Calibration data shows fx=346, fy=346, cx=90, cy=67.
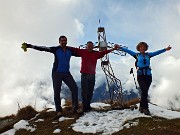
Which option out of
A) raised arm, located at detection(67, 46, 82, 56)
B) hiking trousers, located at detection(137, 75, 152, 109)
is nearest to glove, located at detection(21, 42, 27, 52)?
raised arm, located at detection(67, 46, 82, 56)

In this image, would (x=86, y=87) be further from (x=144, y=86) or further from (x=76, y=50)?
(x=144, y=86)

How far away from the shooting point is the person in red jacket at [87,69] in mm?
15539

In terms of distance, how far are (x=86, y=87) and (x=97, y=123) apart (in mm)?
2457

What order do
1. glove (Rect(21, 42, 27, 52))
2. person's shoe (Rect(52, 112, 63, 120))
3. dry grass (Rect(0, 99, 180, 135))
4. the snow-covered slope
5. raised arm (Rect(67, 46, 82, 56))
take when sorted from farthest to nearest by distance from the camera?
1. raised arm (Rect(67, 46, 82, 56))
2. person's shoe (Rect(52, 112, 63, 120))
3. glove (Rect(21, 42, 27, 52))
4. the snow-covered slope
5. dry grass (Rect(0, 99, 180, 135))

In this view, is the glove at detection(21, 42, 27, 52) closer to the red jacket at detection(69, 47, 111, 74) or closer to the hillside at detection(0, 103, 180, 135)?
the red jacket at detection(69, 47, 111, 74)

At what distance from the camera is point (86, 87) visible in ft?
51.2

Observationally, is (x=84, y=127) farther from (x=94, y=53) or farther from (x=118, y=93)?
(x=118, y=93)

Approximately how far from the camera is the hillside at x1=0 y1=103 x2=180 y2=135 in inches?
487

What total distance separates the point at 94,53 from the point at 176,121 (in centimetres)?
474

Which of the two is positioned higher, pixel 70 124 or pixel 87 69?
pixel 87 69

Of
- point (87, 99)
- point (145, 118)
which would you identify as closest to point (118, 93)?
point (87, 99)

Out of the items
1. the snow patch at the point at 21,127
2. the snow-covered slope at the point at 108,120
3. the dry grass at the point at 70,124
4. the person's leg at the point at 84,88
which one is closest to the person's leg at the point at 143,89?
the snow-covered slope at the point at 108,120

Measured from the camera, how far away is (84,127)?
13.2 meters

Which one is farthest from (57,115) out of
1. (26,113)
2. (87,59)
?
(87,59)
